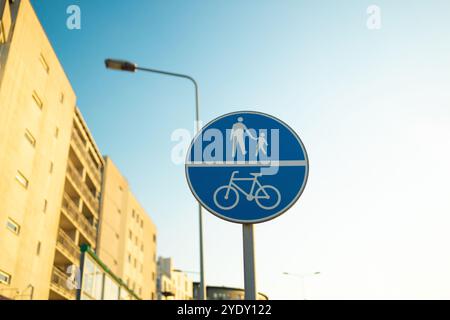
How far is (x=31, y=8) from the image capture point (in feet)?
84.9

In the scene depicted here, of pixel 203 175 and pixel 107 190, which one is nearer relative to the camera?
pixel 203 175

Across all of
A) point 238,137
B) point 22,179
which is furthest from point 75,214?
point 238,137

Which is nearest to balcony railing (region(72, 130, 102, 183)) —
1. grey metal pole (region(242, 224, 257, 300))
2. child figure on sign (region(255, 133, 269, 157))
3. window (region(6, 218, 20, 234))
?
window (region(6, 218, 20, 234))

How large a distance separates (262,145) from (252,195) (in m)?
0.36

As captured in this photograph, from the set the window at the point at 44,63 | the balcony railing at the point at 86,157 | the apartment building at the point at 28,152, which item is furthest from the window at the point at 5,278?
the balcony railing at the point at 86,157

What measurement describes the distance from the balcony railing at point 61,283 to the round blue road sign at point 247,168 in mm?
30765

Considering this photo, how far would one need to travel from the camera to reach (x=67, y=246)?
33.5 meters

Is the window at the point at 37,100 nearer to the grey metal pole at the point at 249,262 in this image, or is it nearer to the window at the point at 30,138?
the window at the point at 30,138

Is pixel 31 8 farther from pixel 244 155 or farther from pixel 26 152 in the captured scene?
pixel 244 155

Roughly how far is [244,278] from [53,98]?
98.4 ft

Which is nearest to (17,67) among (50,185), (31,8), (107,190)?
(31,8)

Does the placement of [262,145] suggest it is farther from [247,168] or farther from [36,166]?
[36,166]

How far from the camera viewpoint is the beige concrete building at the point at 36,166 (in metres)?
22.5

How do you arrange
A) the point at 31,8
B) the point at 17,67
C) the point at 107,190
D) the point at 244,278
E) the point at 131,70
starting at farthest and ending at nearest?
the point at 107,190
the point at 31,8
the point at 17,67
the point at 131,70
the point at 244,278
